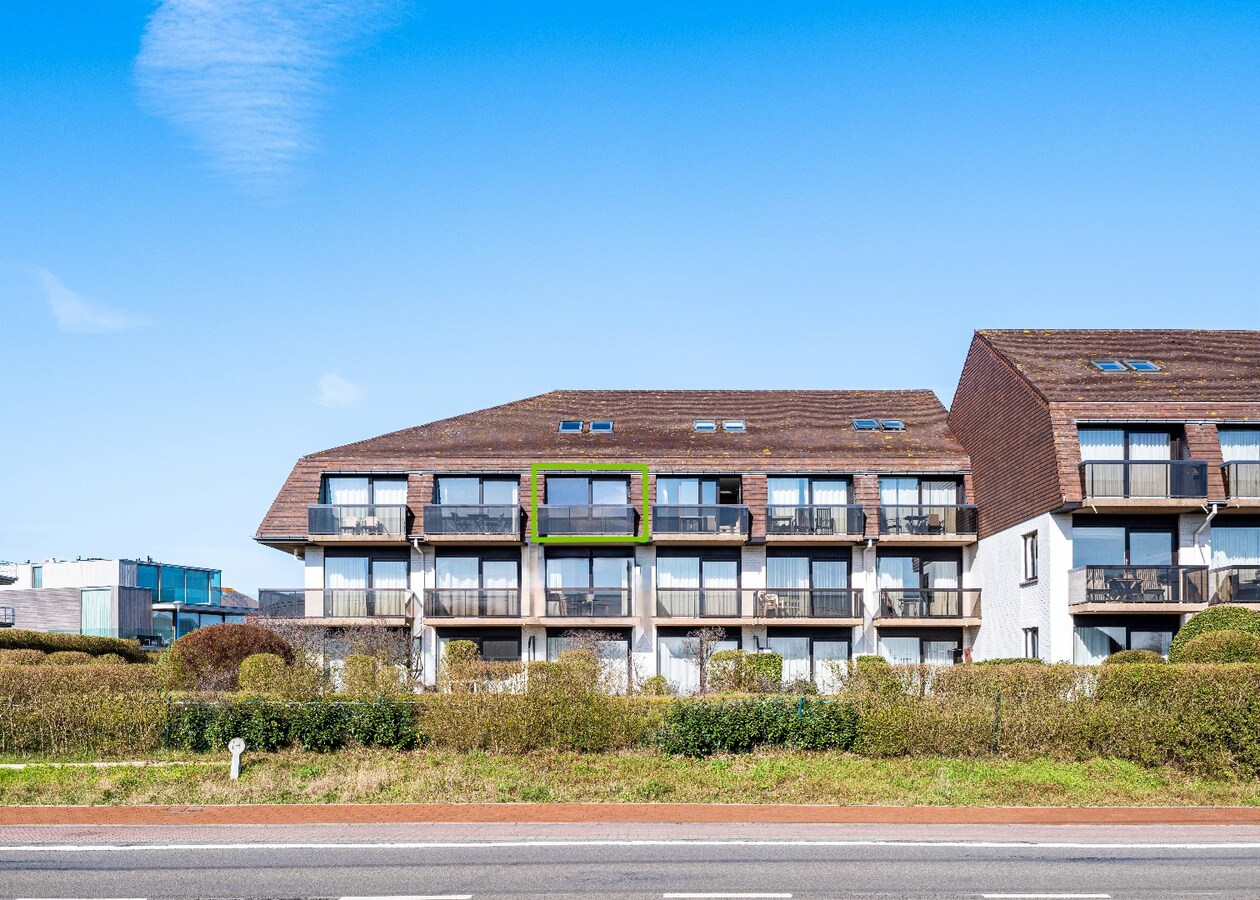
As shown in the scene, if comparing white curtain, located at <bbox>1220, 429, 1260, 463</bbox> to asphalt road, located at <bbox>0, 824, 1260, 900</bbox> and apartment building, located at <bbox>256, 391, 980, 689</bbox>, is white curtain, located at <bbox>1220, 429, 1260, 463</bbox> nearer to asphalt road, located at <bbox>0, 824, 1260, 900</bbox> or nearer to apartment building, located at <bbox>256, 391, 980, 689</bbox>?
apartment building, located at <bbox>256, 391, 980, 689</bbox>

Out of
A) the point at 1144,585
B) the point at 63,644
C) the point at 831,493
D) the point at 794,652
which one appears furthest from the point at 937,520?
the point at 63,644

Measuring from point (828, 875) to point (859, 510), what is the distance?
24.6 meters

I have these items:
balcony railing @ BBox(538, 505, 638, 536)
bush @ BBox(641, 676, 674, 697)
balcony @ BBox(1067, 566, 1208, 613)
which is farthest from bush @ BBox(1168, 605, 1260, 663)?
balcony railing @ BBox(538, 505, 638, 536)

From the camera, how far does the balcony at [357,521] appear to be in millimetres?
37031

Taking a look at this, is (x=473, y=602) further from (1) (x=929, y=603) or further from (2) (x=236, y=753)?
(2) (x=236, y=753)

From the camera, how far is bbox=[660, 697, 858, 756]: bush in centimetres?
2061

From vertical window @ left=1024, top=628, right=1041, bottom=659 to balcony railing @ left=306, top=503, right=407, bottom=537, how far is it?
17.2m

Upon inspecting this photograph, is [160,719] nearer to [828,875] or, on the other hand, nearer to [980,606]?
[828,875]

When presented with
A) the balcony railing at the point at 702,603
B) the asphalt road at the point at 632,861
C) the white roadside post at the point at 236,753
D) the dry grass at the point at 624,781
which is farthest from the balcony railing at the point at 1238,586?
the white roadside post at the point at 236,753

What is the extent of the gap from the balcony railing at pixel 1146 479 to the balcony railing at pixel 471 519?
611 inches

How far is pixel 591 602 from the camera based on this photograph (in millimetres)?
36969

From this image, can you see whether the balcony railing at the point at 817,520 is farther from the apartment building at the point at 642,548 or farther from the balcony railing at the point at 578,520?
the balcony railing at the point at 578,520

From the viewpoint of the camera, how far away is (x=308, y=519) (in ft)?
122

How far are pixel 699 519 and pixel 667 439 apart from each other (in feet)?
11.7
